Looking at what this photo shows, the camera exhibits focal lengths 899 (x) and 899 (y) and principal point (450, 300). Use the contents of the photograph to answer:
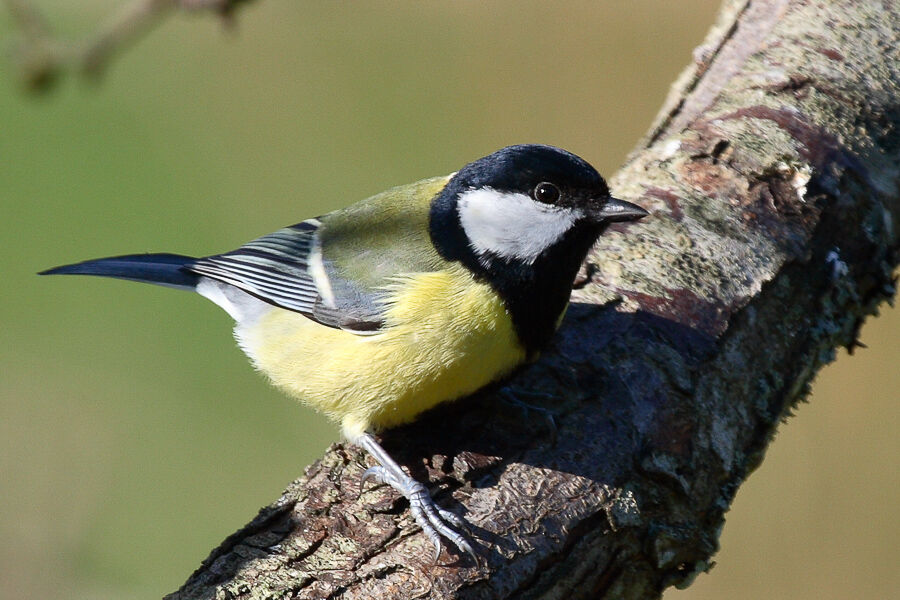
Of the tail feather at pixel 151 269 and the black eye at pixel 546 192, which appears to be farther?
the tail feather at pixel 151 269

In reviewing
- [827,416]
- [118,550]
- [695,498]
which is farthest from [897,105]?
[118,550]

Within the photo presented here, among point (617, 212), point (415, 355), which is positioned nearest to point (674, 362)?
point (617, 212)

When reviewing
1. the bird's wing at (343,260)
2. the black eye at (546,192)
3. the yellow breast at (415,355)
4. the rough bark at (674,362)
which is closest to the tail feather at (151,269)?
the bird's wing at (343,260)

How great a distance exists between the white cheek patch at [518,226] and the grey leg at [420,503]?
56cm

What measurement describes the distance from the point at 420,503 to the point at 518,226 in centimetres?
73

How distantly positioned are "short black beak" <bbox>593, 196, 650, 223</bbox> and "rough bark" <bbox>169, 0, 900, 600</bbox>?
0.80ft

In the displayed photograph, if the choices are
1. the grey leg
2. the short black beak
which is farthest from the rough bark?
the short black beak

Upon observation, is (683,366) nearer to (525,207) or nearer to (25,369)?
(525,207)

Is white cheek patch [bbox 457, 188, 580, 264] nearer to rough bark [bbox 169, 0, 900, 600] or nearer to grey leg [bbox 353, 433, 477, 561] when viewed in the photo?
rough bark [bbox 169, 0, 900, 600]

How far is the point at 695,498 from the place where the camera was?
196 centimetres

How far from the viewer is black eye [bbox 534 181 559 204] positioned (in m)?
2.17

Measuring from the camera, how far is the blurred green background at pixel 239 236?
3.75 metres

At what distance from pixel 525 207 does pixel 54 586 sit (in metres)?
2.09

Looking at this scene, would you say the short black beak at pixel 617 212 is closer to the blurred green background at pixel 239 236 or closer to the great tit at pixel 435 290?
the great tit at pixel 435 290
